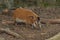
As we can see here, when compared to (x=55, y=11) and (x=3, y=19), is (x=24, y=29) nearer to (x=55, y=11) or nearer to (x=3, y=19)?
(x=3, y=19)

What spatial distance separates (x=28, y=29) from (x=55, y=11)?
277 centimetres

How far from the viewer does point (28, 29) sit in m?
6.72

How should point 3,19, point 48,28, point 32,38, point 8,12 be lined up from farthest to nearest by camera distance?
point 8,12, point 3,19, point 48,28, point 32,38

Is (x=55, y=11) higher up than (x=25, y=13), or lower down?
lower down

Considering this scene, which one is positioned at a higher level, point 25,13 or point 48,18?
point 25,13

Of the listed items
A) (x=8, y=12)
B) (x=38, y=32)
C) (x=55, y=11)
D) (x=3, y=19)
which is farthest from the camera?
(x=55, y=11)

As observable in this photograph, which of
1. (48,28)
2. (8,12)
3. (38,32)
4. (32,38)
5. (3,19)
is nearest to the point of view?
(32,38)

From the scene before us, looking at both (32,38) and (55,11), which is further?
(55,11)

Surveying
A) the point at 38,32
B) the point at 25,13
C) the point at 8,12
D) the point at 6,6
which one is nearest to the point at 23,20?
the point at 25,13

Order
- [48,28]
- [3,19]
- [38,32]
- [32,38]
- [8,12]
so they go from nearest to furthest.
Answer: [32,38] → [38,32] → [48,28] → [3,19] → [8,12]

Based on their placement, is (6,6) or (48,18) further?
(6,6)

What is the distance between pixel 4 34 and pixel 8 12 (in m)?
2.06

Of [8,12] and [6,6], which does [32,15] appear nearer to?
[8,12]

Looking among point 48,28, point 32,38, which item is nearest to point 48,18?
point 48,28
